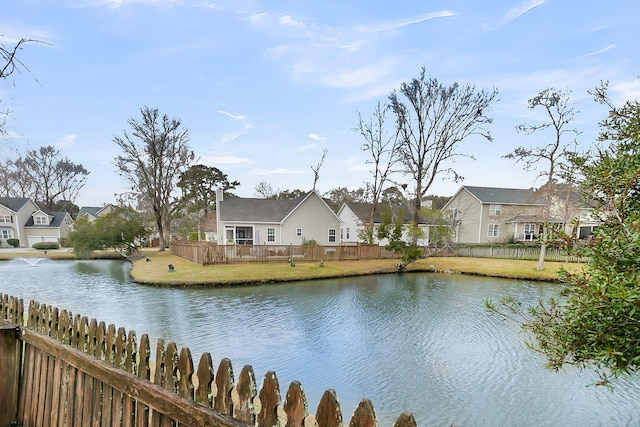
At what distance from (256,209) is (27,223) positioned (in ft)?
114

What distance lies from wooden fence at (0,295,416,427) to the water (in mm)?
3373

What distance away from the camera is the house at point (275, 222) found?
25500 mm

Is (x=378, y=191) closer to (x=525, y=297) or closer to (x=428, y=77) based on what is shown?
(x=428, y=77)

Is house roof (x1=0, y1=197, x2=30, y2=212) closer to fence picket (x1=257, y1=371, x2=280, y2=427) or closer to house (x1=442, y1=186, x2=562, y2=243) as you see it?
house (x1=442, y1=186, x2=562, y2=243)

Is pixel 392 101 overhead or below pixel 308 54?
overhead

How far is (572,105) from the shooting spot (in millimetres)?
17969

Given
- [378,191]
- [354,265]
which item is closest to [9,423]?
[354,265]

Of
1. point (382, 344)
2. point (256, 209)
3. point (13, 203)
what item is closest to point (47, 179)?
point (13, 203)

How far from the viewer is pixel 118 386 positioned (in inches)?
74.2

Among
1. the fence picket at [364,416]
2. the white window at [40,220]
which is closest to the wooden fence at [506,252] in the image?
the fence picket at [364,416]

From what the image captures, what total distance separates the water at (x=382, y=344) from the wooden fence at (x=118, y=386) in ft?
11.1

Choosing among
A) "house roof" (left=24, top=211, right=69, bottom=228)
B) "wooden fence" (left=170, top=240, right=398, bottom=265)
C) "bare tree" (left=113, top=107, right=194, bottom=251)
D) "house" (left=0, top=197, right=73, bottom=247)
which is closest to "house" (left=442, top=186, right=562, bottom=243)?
"wooden fence" (left=170, top=240, right=398, bottom=265)

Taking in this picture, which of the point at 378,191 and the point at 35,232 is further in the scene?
the point at 35,232

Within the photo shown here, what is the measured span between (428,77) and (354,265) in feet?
53.6
